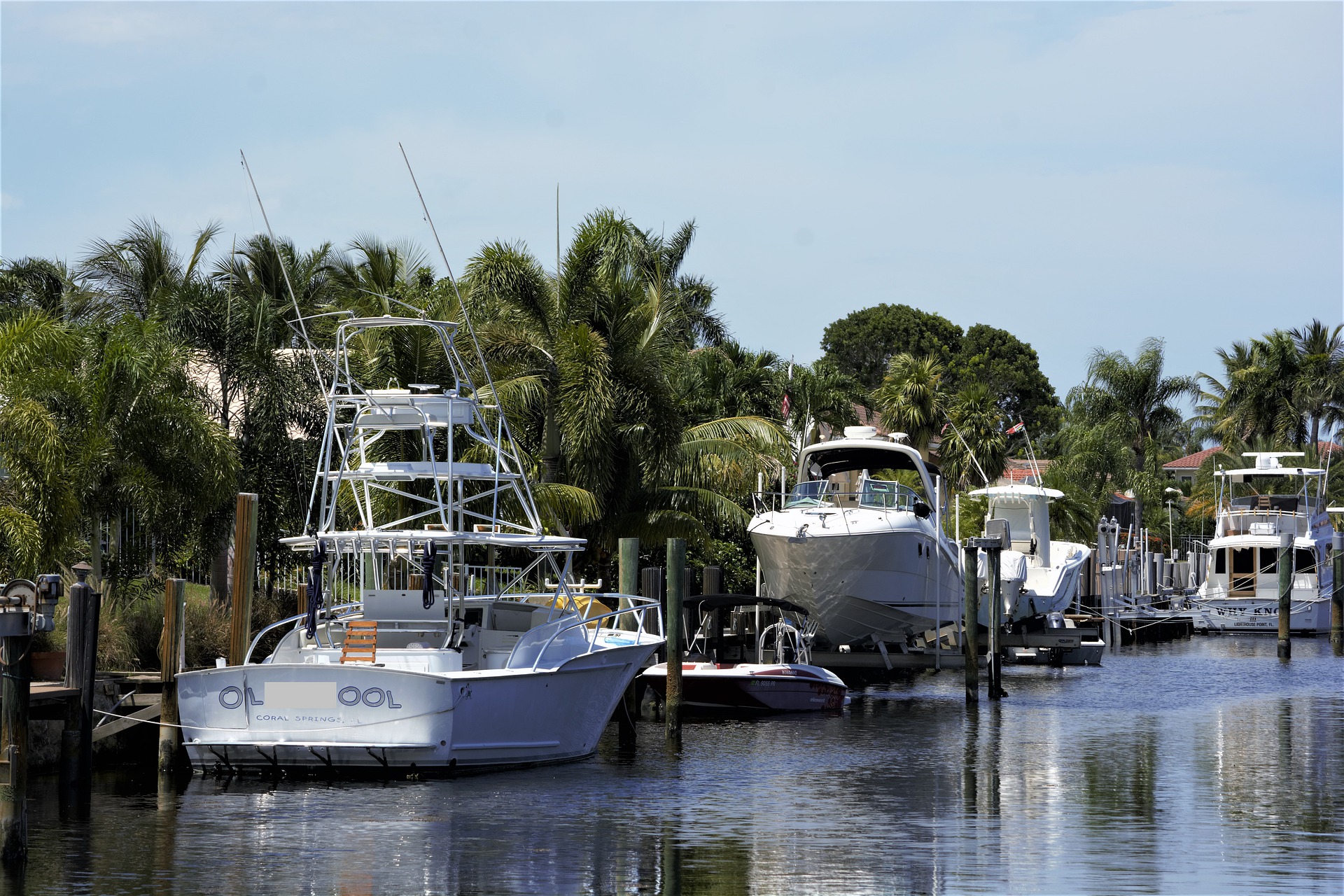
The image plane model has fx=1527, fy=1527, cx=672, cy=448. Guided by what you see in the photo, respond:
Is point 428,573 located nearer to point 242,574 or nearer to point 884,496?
point 242,574

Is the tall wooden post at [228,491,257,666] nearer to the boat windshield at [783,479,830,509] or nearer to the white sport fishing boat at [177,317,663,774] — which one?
the white sport fishing boat at [177,317,663,774]

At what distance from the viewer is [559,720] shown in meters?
19.7

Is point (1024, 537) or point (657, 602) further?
point (1024, 537)

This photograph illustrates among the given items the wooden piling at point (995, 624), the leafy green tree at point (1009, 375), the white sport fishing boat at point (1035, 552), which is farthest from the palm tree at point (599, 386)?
the leafy green tree at point (1009, 375)

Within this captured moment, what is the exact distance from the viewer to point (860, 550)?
2859 centimetres

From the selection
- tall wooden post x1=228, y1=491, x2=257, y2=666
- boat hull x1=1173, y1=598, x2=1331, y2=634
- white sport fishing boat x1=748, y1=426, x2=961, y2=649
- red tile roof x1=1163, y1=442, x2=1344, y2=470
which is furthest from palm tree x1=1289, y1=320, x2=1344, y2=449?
tall wooden post x1=228, y1=491, x2=257, y2=666

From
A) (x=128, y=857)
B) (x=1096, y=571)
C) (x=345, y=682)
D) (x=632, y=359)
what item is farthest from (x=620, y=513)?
(x=1096, y=571)

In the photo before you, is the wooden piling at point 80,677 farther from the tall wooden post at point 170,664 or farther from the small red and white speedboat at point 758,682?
the small red and white speedboat at point 758,682

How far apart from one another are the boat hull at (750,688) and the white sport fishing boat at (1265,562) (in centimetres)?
2923

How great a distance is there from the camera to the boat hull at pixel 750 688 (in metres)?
26.1

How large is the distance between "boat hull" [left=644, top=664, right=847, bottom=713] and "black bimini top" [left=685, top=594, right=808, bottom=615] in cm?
119

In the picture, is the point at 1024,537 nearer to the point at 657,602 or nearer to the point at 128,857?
the point at 657,602

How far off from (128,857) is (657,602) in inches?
365

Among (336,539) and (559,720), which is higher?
(336,539)
